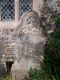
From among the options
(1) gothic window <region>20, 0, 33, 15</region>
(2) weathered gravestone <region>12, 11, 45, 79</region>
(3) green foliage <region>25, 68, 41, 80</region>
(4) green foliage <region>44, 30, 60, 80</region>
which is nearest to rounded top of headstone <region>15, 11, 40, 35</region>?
(2) weathered gravestone <region>12, 11, 45, 79</region>

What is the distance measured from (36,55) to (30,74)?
368mm

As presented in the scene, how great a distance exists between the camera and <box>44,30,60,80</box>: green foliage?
638 centimetres

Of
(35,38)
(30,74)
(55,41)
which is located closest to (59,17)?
(55,41)

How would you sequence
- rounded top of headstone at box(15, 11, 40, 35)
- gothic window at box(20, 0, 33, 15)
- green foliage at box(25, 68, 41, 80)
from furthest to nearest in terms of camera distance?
gothic window at box(20, 0, 33, 15) → rounded top of headstone at box(15, 11, 40, 35) → green foliage at box(25, 68, 41, 80)

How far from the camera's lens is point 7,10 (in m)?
8.36

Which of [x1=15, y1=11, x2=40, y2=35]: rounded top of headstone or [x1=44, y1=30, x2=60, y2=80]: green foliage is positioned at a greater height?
[x1=15, y1=11, x2=40, y2=35]: rounded top of headstone

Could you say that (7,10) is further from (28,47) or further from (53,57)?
(28,47)

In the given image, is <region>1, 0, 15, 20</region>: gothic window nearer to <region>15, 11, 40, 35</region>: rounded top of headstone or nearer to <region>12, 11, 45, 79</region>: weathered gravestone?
<region>15, 11, 40, 35</region>: rounded top of headstone

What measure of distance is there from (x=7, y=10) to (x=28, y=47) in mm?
2274

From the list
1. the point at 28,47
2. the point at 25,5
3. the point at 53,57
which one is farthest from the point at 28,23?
the point at 25,5

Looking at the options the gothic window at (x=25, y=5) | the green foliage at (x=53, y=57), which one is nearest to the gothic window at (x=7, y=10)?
the gothic window at (x=25, y=5)

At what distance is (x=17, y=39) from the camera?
6.30 meters

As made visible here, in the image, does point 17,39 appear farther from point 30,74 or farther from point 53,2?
point 53,2

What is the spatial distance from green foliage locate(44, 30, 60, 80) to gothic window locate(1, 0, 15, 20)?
1586 mm
